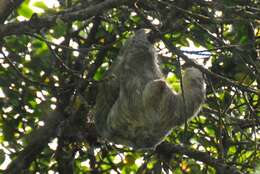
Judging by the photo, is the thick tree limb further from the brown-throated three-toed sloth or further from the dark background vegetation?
the brown-throated three-toed sloth

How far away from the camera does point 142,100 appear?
545 cm

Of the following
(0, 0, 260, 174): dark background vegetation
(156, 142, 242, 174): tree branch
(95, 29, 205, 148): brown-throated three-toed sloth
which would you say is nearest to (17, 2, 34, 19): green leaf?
(0, 0, 260, 174): dark background vegetation

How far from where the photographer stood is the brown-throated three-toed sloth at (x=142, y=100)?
17.8 ft

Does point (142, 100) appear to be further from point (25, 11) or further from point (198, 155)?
point (25, 11)

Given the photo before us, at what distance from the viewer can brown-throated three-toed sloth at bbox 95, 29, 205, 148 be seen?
5.41m

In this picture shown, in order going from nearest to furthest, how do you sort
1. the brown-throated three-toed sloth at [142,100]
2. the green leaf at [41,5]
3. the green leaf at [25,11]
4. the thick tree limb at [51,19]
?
the thick tree limb at [51,19] → the green leaf at [41,5] → the green leaf at [25,11] → the brown-throated three-toed sloth at [142,100]

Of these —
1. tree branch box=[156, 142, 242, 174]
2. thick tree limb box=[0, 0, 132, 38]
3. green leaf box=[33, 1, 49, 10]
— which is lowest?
tree branch box=[156, 142, 242, 174]

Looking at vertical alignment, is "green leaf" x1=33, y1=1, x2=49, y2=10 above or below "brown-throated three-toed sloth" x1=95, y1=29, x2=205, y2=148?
above

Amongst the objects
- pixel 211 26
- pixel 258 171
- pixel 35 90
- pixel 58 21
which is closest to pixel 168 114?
pixel 211 26

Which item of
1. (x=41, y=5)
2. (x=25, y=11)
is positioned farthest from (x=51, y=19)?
(x=25, y=11)

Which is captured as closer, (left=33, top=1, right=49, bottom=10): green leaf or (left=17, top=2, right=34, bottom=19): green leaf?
(left=33, top=1, right=49, bottom=10): green leaf

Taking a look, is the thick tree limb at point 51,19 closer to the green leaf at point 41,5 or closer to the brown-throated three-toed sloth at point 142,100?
the green leaf at point 41,5

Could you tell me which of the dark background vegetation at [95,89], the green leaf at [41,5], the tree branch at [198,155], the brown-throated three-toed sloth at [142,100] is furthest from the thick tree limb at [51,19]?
the tree branch at [198,155]

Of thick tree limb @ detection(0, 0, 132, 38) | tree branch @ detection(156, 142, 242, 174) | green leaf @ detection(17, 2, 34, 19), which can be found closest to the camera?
thick tree limb @ detection(0, 0, 132, 38)
